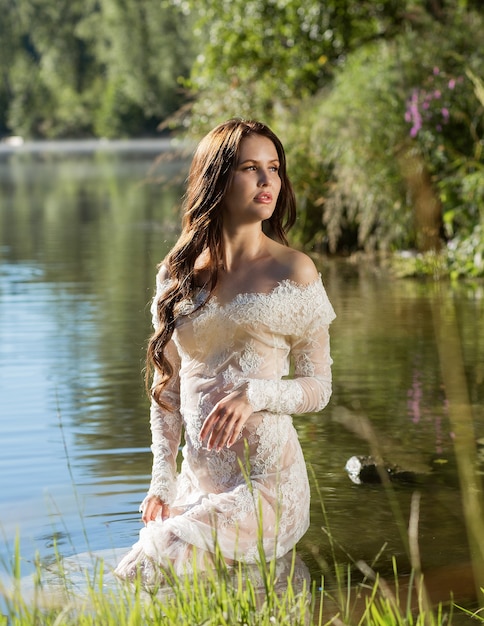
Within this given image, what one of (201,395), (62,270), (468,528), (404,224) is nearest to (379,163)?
(404,224)

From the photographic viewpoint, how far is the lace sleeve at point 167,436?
13.0 ft

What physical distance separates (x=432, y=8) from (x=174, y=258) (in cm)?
1181

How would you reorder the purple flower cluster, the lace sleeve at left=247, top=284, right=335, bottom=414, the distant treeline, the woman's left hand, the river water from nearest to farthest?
1. the woman's left hand
2. the lace sleeve at left=247, top=284, right=335, bottom=414
3. the river water
4. the distant treeline
5. the purple flower cluster

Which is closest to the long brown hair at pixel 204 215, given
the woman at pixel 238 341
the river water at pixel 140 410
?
the woman at pixel 238 341

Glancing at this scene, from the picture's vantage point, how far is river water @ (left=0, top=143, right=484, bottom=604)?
4.80 metres

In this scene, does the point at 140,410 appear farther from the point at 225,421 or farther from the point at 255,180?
the point at 225,421

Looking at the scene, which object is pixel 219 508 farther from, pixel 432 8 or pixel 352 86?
pixel 432 8

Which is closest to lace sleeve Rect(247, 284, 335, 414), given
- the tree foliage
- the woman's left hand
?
the woman's left hand

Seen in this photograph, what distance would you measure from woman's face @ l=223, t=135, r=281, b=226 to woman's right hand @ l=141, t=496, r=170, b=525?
2.72 feet

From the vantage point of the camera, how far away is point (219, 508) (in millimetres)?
3830

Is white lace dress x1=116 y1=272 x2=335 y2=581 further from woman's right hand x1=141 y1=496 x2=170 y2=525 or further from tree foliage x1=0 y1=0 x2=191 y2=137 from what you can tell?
tree foliage x1=0 y1=0 x2=191 y2=137

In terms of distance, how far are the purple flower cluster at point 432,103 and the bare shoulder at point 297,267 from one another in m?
8.39

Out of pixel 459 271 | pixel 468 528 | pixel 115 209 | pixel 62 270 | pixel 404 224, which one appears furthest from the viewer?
pixel 115 209

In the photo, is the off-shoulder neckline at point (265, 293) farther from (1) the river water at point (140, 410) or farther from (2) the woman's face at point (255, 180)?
(1) the river water at point (140, 410)
